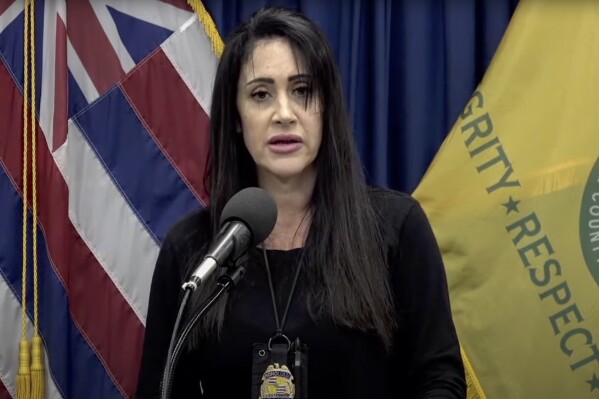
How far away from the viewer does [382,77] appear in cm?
201

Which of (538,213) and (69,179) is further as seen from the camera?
(69,179)

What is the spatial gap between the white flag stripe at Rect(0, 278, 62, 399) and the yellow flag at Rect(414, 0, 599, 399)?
3.25 feet

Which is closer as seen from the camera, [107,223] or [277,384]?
[277,384]

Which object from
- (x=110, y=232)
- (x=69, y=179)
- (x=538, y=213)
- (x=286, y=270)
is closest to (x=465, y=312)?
(x=538, y=213)

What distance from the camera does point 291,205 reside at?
57.7 inches

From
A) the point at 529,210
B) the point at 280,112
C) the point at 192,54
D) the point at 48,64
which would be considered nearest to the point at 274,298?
the point at 280,112

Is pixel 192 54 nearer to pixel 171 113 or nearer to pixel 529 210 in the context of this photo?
pixel 171 113

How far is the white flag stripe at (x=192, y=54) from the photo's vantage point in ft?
6.81

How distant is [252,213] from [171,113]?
112cm

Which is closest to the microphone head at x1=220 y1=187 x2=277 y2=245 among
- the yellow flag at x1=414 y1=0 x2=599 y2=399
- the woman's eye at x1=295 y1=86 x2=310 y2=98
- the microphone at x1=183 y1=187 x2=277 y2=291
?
the microphone at x1=183 y1=187 x2=277 y2=291

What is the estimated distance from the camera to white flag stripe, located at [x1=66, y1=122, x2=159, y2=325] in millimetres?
2066

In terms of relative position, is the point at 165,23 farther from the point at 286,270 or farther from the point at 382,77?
the point at 286,270

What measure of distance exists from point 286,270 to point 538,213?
0.76m

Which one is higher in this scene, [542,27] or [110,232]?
[542,27]
